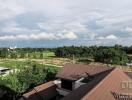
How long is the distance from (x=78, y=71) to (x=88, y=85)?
1084cm

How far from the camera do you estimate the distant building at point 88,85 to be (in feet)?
58.4

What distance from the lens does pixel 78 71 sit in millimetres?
32250

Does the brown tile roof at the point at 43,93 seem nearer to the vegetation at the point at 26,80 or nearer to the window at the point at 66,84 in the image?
the window at the point at 66,84

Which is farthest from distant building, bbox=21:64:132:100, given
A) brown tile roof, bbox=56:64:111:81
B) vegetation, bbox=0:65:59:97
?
vegetation, bbox=0:65:59:97

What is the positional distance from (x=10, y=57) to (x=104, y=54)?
2221 inches

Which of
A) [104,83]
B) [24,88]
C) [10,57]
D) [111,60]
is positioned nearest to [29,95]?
[24,88]

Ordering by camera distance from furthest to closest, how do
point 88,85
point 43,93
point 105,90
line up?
1. point 43,93
2. point 88,85
3. point 105,90

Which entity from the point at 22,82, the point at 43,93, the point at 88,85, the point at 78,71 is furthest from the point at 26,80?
the point at 88,85

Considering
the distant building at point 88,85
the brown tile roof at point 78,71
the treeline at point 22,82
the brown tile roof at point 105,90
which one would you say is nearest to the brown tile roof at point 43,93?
the distant building at point 88,85

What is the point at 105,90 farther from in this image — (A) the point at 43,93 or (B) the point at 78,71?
(A) the point at 43,93

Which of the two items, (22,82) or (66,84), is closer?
(66,84)

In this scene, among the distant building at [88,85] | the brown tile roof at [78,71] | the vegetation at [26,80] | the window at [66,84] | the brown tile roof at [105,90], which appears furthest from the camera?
the vegetation at [26,80]

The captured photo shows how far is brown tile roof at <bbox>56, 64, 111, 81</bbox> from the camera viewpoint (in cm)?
3069

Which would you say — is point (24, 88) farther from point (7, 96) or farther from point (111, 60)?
point (111, 60)
